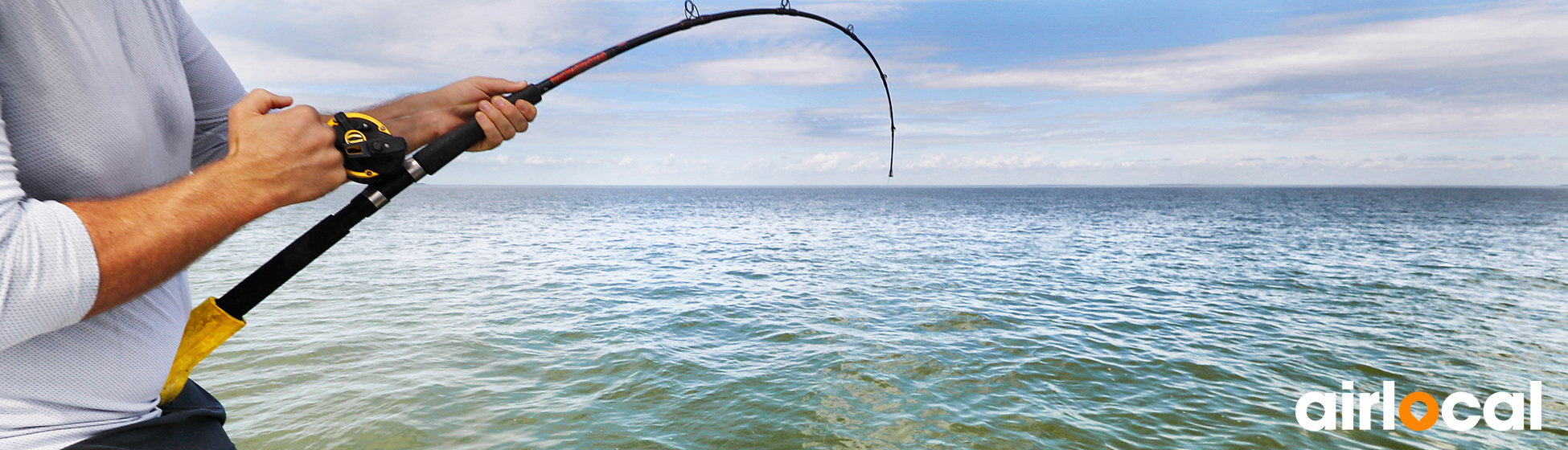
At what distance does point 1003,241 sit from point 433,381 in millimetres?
27590

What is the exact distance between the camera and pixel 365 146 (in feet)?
4.90

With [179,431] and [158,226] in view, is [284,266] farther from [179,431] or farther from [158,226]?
[158,226]

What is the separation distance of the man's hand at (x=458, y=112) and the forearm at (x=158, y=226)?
0.78 metres

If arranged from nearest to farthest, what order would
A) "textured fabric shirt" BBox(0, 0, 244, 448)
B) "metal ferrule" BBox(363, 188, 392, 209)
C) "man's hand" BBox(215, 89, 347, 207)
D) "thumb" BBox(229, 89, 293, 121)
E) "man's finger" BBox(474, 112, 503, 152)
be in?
"textured fabric shirt" BBox(0, 0, 244, 448)
"man's hand" BBox(215, 89, 347, 207)
"thumb" BBox(229, 89, 293, 121)
"metal ferrule" BBox(363, 188, 392, 209)
"man's finger" BBox(474, 112, 503, 152)

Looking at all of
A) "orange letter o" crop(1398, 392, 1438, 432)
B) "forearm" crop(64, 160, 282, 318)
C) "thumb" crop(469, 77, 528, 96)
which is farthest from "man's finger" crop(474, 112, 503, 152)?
"orange letter o" crop(1398, 392, 1438, 432)

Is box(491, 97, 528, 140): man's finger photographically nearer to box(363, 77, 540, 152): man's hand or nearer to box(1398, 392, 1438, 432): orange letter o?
box(363, 77, 540, 152): man's hand

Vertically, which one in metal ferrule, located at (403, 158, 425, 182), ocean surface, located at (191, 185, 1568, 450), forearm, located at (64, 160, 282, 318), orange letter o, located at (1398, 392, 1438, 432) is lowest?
orange letter o, located at (1398, 392, 1438, 432)

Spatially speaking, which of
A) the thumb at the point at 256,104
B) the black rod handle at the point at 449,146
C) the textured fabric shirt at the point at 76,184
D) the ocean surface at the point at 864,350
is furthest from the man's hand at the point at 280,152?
the ocean surface at the point at 864,350

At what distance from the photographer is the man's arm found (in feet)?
3.51

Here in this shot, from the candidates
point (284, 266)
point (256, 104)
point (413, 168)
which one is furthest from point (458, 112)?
point (256, 104)

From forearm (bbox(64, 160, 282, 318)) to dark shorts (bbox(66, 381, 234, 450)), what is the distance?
1.49 ft

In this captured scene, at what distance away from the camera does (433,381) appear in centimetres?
802

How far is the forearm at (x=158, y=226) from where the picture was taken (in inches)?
41.8

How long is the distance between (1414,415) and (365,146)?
10402 mm
